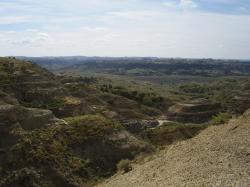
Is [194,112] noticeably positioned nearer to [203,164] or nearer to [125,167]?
[125,167]

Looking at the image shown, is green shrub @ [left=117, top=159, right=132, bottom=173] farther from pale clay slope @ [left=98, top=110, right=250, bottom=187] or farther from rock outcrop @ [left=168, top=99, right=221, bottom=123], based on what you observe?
rock outcrop @ [left=168, top=99, right=221, bottom=123]

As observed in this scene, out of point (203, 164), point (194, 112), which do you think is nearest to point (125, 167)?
point (203, 164)

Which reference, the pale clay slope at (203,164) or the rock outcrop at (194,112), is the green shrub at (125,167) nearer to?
the pale clay slope at (203,164)

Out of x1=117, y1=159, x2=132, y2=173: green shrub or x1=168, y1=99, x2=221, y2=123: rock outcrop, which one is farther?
x1=168, y1=99, x2=221, y2=123: rock outcrop

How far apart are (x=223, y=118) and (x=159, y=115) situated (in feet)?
152

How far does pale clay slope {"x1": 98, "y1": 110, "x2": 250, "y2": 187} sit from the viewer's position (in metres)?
21.9

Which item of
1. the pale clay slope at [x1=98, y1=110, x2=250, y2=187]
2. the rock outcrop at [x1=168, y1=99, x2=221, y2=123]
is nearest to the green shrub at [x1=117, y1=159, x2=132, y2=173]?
the pale clay slope at [x1=98, y1=110, x2=250, y2=187]

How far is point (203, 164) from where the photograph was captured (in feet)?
81.3

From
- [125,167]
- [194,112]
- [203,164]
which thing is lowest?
[194,112]

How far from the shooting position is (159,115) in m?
86.6

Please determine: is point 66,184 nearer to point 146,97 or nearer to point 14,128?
point 14,128

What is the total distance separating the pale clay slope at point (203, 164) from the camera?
21.9 metres

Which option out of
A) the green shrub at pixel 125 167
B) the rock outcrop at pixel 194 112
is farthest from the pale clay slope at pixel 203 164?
the rock outcrop at pixel 194 112

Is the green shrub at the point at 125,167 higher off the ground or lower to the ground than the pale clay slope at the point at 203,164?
lower
